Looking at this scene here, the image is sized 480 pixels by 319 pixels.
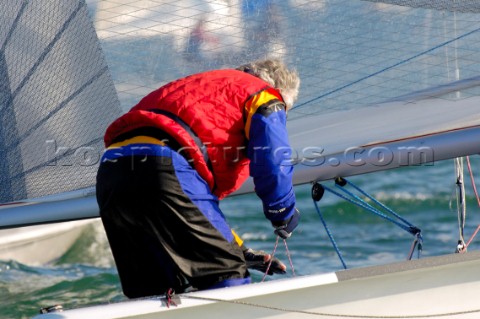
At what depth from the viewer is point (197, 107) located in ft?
6.82

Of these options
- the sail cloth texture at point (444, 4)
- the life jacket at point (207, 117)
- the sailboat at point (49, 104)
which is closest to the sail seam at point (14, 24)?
the sailboat at point (49, 104)

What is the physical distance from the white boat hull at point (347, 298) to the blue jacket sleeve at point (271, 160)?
177 millimetres

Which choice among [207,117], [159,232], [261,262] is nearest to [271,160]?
[207,117]

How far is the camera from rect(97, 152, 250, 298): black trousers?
6.77 feet

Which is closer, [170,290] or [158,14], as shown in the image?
[170,290]

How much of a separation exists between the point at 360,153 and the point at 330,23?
45cm

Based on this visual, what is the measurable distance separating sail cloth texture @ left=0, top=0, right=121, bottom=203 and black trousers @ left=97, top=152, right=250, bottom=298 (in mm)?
753

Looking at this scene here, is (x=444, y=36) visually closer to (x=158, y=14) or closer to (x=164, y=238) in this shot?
(x=158, y=14)

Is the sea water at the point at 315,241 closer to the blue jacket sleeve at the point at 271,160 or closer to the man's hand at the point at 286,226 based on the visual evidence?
the man's hand at the point at 286,226

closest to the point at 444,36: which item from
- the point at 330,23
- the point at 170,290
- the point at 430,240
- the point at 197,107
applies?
the point at 330,23

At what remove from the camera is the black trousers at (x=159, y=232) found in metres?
2.06

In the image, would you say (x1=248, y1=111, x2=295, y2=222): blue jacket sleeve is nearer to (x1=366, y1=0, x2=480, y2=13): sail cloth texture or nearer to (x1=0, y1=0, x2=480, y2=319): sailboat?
(x1=0, y1=0, x2=480, y2=319): sailboat

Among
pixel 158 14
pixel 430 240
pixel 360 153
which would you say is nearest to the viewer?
pixel 360 153

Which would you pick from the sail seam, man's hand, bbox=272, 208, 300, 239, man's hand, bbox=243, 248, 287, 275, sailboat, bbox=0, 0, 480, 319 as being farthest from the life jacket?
the sail seam
